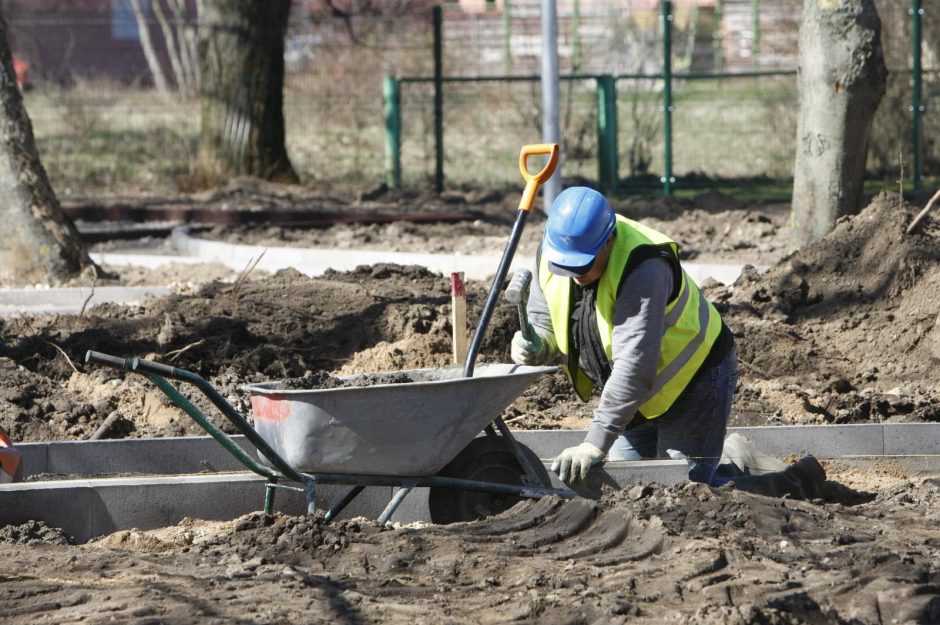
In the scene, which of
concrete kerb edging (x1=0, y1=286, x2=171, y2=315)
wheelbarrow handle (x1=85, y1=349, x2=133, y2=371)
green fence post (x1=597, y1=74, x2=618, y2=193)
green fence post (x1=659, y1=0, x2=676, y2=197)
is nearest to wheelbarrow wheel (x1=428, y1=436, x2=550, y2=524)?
wheelbarrow handle (x1=85, y1=349, x2=133, y2=371)

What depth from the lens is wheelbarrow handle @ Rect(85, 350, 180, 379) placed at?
4.21m

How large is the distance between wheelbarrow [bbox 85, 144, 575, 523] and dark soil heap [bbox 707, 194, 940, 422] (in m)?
2.48

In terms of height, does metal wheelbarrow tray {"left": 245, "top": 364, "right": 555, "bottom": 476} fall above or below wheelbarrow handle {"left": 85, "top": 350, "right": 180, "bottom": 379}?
below

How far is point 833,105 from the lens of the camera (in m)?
9.50

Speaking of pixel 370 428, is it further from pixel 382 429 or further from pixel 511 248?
pixel 511 248

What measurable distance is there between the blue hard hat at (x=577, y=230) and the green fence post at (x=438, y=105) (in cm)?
1238

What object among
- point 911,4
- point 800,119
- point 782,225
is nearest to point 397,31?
point 911,4

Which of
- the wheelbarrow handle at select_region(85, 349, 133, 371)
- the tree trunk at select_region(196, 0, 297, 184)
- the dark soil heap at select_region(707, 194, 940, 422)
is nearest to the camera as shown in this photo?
the wheelbarrow handle at select_region(85, 349, 133, 371)

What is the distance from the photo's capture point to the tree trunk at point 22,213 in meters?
10.0

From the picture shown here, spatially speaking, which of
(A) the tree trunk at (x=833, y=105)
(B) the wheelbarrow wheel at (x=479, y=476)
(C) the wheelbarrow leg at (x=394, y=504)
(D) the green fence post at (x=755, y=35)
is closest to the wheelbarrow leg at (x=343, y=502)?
(C) the wheelbarrow leg at (x=394, y=504)

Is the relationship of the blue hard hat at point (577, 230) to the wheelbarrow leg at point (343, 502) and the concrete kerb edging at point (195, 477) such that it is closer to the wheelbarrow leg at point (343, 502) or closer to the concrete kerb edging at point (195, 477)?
the concrete kerb edging at point (195, 477)

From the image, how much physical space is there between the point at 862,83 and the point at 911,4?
288 inches

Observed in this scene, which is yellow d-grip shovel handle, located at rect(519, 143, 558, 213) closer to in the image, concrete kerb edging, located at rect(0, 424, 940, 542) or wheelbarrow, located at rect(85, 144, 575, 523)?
wheelbarrow, located at rect(85, 144, 575, 523)

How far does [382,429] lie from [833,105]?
6.04 metres
